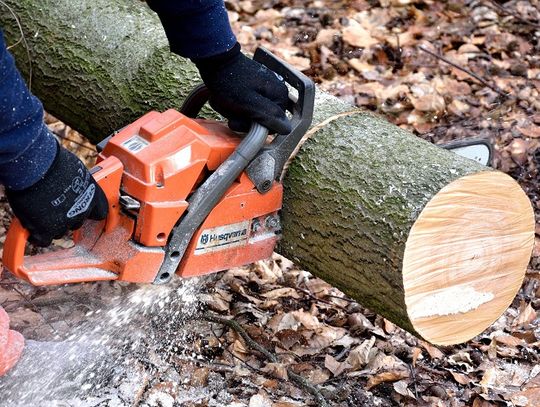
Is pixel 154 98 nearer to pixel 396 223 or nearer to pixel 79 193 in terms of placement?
pixel 79 193

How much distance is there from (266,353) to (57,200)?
1.29 m

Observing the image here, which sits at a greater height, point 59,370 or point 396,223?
point 396,223

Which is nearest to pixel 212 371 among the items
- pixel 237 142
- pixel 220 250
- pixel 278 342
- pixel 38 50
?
pixel 278 342

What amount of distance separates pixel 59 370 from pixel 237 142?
121 cm

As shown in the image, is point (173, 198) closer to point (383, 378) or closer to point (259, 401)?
point (259, 401)

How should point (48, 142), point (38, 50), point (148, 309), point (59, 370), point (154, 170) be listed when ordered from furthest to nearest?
point (38, 50) → point (148, 309) → point (59, 370) → point (154, 170) → point (48, 142)

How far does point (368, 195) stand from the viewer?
2.91 metres

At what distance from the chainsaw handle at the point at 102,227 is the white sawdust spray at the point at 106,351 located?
0.64m

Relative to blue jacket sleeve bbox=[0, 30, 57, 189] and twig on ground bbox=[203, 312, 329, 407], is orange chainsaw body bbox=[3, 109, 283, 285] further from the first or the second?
twig on ground bbox=[203, 312, 329, 407]

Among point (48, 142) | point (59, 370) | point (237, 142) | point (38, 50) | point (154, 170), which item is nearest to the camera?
point (48, 142)

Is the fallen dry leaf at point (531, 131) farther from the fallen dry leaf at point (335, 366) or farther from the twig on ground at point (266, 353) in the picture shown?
the twig on ground at point (266, 353)

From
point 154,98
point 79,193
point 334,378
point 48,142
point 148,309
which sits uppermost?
point 48,142

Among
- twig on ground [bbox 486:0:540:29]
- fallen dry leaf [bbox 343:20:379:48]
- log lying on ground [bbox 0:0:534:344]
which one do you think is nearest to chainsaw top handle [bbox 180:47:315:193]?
log lying on ground [bbox 0:0:534:344]

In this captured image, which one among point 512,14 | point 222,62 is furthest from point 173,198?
point 512,14
